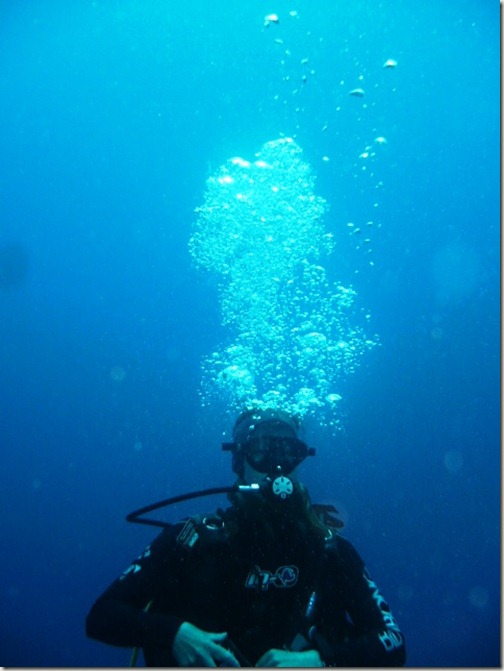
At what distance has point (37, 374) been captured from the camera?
33.4 meters

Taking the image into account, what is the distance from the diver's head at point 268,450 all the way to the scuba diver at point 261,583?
492 mm

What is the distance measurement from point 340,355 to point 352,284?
15.0 feet

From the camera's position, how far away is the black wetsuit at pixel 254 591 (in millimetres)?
2904

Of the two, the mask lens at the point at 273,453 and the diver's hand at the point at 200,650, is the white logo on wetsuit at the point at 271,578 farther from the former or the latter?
the mask lens at the point at 273,453

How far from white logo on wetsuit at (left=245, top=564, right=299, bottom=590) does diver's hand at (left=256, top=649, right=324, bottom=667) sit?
523mm

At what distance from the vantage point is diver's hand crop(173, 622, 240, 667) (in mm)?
2473

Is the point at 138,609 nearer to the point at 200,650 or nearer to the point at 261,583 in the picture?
the point at 200,650

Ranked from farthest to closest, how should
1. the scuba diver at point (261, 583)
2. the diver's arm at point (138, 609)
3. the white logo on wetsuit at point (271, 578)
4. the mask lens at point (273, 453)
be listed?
the mask lens at point (273, 453) → the white logo on wetsuit at point (271, 578) → the scuba diver at point (261, 583) → the diver's arm at point (138, 609)

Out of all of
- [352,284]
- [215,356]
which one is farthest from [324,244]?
[215,356]

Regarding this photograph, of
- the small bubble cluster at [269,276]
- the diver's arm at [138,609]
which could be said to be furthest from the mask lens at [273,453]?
the small bubble cluster at [269,276]

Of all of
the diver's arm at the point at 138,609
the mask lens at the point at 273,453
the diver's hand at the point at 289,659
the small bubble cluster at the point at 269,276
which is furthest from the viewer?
→ the small bubble cluster at the point at 269,276

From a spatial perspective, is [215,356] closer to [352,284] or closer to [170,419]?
[170,419]

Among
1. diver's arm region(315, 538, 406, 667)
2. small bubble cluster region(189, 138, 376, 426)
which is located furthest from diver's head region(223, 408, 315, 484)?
small bubble cluster region(189, 138, 376, 426)

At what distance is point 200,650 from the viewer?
2473 mm
